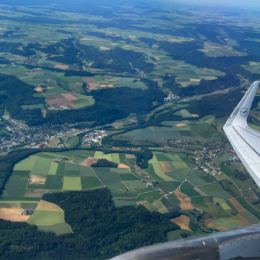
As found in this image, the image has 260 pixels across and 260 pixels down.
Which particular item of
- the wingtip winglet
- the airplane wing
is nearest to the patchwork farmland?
the airplane wing

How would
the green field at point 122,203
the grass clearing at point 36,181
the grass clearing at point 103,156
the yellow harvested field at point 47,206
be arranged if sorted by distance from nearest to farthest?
the yellow harvested field at point 47,206 → the green field at point 122,203 → the grass clearing at point 36,181 → the grass clearing at point 103,156

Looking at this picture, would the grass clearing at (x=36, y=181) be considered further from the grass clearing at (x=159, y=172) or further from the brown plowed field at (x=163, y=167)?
the brown plowed field at (x=163, y=167)

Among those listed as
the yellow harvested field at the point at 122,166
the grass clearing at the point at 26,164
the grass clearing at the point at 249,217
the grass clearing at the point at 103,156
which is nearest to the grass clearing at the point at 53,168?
the grass clearing at the point at 26,164

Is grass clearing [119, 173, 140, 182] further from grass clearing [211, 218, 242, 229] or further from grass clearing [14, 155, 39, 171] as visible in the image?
grass clearing [14, 155, 39, 171]

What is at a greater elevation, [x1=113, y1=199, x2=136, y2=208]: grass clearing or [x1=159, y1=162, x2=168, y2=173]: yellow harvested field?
[x1=113, y1=199, x2=136, y2=208]: grass clearing

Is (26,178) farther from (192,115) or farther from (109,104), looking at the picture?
(192,115)

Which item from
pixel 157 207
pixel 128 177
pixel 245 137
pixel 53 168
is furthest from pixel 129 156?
pixel 245 137
